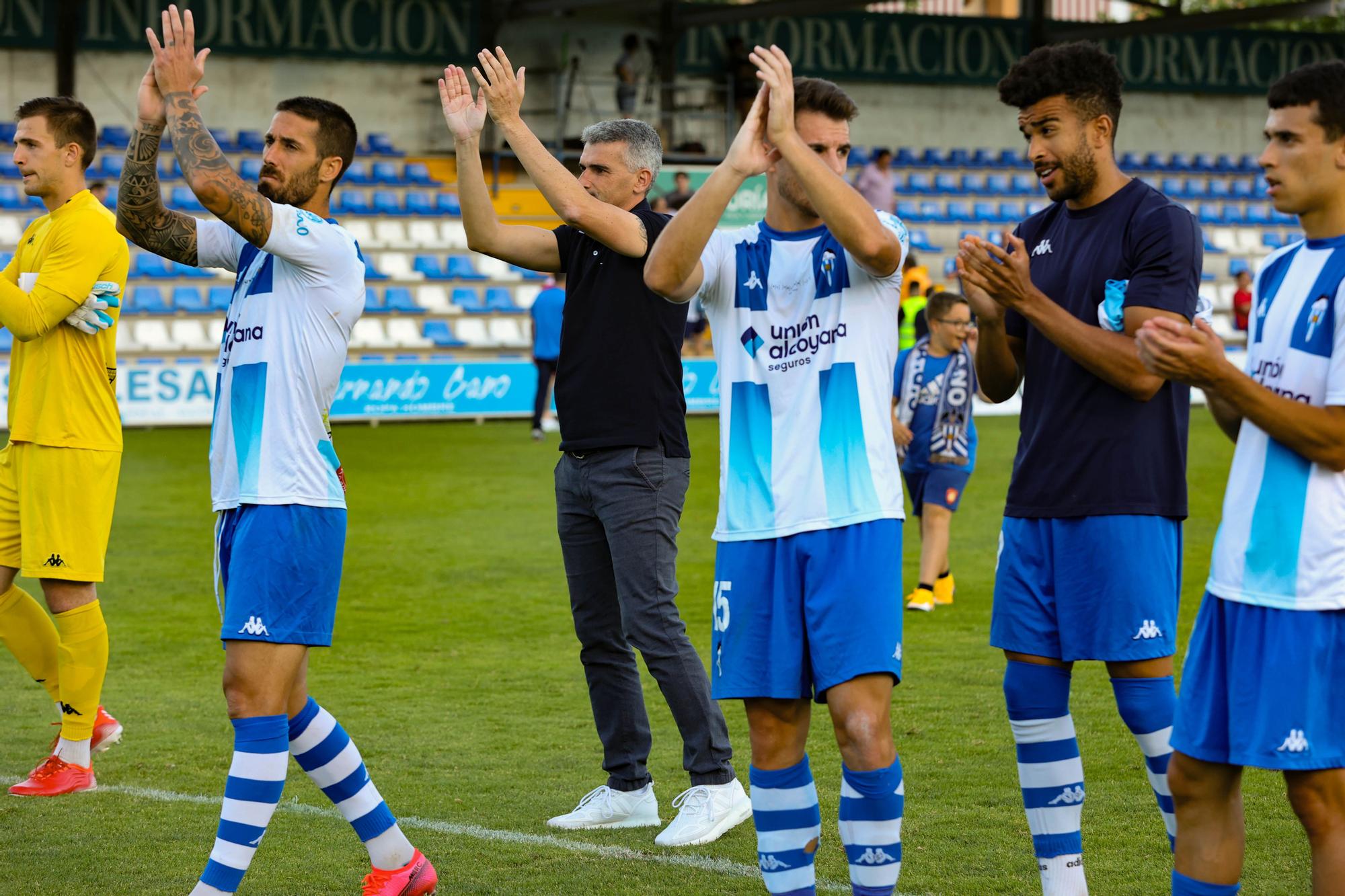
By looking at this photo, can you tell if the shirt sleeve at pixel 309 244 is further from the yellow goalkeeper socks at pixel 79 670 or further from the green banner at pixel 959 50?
the green banner at pixel 959 50

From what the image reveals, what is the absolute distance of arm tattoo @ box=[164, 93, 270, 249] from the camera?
4117 mm

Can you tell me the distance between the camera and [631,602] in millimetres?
5211

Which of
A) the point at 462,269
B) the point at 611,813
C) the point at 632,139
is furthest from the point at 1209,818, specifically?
the point at 462,269

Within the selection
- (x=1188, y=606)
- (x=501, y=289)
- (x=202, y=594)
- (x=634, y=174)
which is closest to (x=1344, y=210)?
(x=634, y=174)

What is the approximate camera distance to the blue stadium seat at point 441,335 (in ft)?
83.1

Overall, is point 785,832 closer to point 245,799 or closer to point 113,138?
point 245,799

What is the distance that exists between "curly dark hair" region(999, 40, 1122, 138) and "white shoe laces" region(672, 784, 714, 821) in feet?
7.88

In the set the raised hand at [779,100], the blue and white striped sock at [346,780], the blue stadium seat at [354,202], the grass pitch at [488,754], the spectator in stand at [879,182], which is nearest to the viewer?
the raised hand at [779,100]

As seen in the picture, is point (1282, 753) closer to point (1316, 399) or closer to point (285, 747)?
point (1316, 399)

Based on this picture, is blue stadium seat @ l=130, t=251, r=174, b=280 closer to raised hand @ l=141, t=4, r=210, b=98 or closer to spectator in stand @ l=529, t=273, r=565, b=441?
spectator in stand @ l=529, t=273, r=565, b=441

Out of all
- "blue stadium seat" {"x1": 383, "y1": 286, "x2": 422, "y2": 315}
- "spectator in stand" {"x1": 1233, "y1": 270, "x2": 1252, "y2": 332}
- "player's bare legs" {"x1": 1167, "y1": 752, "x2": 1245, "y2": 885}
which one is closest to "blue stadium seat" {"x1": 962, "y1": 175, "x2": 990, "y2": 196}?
"spectator in stand" {"x1": 1233, "y1": 270, "x2": 1252, "y2": 332}

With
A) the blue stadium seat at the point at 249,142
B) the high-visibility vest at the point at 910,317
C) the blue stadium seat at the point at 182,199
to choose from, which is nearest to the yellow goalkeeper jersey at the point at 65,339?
the high-visibility vest at the point at 910,317

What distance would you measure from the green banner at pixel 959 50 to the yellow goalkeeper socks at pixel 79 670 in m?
27.2

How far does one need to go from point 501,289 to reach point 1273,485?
24.0 meters
